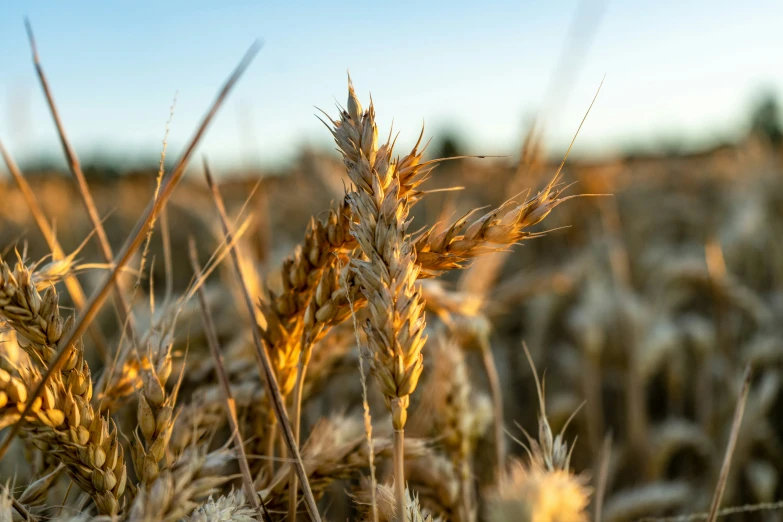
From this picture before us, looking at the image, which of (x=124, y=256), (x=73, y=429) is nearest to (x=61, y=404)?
Result: (x=73, y=429)

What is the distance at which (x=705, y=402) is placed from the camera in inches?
87.5

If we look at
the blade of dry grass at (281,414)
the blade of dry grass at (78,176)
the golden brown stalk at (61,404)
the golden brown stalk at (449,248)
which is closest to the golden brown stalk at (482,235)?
the golden brown stalk at (449,248)

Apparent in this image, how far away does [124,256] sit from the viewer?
1.94 feet

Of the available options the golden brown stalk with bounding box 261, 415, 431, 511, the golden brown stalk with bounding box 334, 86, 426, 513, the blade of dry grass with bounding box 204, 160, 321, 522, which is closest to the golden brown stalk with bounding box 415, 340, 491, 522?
the golden brown stalk with bounding box 261, 415, 431, 511

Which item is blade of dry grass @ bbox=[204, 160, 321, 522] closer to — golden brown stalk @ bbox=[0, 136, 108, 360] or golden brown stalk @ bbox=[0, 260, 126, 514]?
golden brown stalk @ bbox=[0, 260, 126, 514]

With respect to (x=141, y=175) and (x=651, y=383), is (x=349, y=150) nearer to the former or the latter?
(x=651, y=383)

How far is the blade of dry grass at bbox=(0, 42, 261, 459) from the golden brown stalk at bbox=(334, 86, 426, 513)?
188mm

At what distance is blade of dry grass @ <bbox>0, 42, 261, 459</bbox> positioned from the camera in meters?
0.52

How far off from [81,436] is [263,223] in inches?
71.6

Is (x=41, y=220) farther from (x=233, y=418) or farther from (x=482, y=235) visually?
(x=482, y=235)

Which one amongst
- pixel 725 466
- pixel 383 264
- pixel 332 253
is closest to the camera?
pixel 383 264

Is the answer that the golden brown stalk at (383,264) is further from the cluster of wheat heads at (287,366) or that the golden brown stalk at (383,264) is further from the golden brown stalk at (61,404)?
the golden brown stalk at (61,404)

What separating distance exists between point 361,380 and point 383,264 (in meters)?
0.19

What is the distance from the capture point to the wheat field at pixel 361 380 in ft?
1.71
